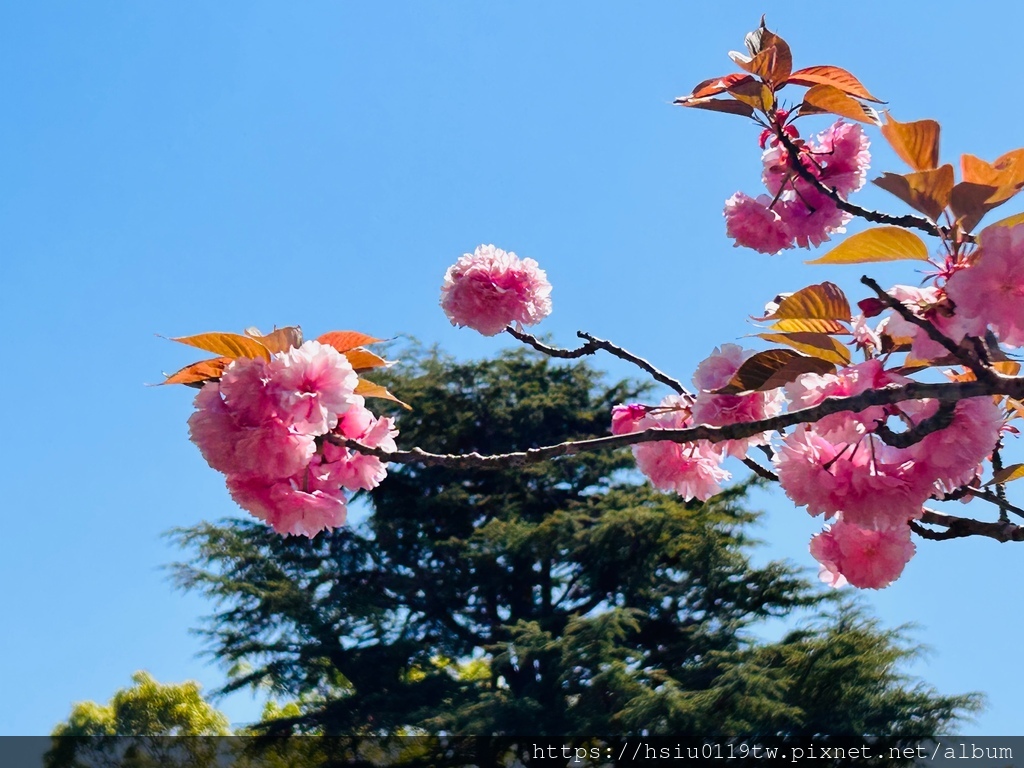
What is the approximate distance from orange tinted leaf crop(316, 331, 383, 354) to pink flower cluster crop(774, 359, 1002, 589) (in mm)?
447

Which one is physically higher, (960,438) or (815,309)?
(815,309)

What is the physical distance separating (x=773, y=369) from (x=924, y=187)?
200 millimetres

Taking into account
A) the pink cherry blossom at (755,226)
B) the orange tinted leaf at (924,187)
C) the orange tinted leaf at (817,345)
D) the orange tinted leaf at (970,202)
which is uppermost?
the pink cherry blossom at (755,226)

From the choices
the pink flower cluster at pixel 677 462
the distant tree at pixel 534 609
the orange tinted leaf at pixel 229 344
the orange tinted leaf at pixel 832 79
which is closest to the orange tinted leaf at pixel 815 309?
the pink flower cluster at pixel 677 462

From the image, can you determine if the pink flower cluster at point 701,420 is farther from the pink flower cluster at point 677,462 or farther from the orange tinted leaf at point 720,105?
the orange tinted leaf at point 720,105

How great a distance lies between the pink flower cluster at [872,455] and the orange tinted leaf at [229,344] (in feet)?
1.63

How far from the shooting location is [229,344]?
93 centimetres

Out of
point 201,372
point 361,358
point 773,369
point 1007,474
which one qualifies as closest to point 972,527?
point 1007,474

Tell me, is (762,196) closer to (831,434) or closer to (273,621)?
(831,434)

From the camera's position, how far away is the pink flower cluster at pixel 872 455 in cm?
82

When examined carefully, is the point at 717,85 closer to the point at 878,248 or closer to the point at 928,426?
the point at 878,248

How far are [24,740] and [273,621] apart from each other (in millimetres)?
4035

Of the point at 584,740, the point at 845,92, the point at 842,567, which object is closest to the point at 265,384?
the point at 842,567

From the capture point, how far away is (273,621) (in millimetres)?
10883
